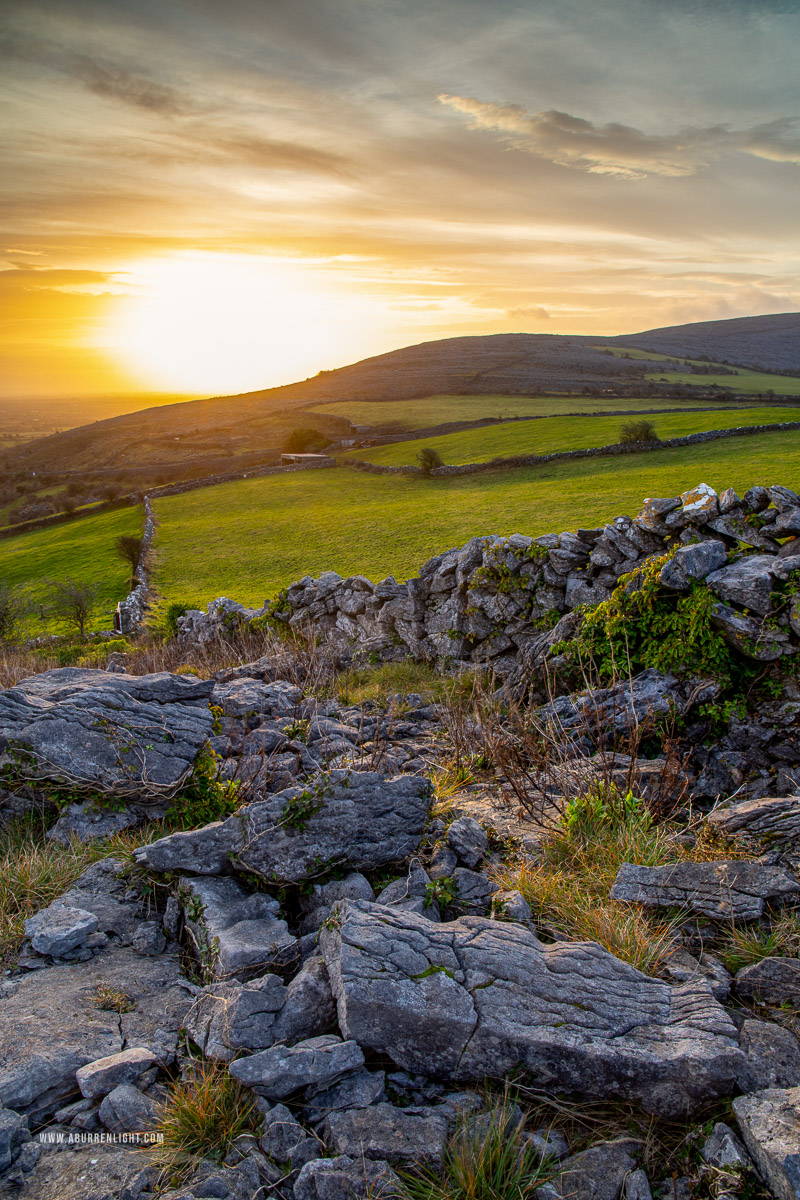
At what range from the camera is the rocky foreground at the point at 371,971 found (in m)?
3.03

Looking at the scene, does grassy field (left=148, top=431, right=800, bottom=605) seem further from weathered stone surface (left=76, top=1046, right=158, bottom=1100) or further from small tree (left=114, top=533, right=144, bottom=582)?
weathered stone surface (left=76, top=1046, right=158, bottom=1100)

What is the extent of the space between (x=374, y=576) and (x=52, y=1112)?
18.1 m

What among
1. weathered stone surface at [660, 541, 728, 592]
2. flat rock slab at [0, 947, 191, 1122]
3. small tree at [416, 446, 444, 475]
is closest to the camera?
flat rock slab at [0, 947, 191, 1122]

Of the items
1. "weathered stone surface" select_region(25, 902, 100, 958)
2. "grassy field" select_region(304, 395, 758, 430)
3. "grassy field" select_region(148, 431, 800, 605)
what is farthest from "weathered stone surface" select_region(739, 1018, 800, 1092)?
"grassy field" select_region(304, 395, 758, 430)

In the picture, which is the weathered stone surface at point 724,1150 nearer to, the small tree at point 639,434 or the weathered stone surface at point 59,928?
the weathered stone surface at point 59,928

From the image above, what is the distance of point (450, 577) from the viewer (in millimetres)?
12336

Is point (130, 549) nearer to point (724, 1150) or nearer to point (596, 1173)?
point (596, 1173)

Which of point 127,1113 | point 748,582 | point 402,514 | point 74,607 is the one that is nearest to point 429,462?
point 402,514

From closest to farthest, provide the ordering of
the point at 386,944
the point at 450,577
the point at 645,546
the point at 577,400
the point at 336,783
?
the point at 386,944 < the point at 336,783 < the point at 645,546 < the point at 450,577 < the point at 577,400

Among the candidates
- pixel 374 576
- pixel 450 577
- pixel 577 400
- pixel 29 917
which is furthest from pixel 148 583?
pixel 577 400

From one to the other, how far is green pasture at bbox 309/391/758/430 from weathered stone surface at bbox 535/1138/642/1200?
193 ft

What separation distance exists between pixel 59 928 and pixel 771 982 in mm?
4309

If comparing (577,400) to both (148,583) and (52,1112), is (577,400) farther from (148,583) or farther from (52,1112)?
(52,1112)

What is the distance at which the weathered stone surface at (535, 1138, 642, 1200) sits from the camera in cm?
283
